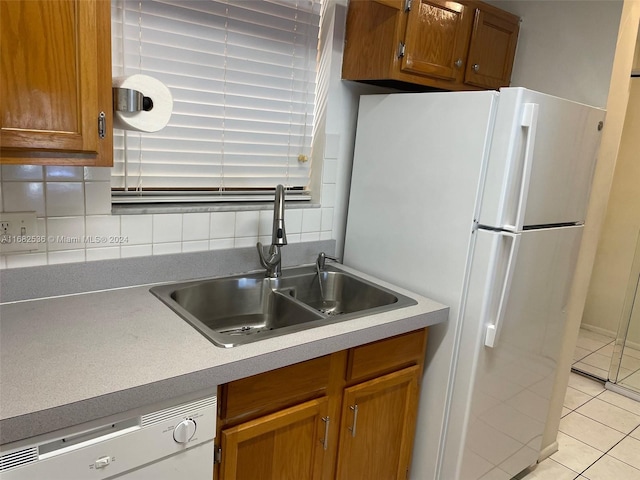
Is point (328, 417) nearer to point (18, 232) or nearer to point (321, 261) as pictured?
point (321, 261)

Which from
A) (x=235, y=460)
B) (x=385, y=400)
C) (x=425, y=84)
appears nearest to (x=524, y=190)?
(x=425, y=84)

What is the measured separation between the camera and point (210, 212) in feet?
6.16

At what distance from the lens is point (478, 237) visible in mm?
1759

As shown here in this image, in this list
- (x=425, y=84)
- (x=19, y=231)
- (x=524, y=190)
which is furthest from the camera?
(x=425, y=84)

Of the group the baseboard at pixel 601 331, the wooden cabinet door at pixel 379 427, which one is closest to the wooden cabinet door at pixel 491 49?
the wooden cabinet door at pixel 379 427

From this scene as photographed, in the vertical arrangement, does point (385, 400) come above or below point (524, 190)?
below

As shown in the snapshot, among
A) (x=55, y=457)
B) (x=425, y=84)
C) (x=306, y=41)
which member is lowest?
(x=55, y=457)

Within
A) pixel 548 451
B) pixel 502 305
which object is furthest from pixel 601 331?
pixel 502 305

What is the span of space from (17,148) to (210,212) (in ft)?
2.60

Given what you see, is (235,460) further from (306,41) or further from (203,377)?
(306,41)

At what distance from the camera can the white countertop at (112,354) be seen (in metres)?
1.03

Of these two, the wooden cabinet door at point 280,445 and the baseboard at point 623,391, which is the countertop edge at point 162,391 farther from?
the baseboard at point 623,391

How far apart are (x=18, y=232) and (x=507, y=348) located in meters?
1.75

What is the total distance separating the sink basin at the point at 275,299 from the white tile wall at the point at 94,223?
161 mm
